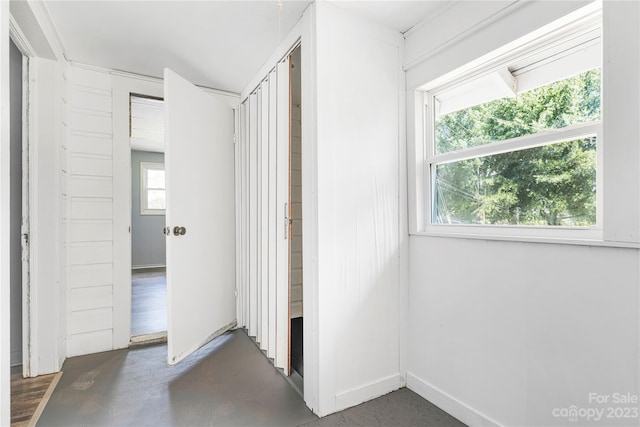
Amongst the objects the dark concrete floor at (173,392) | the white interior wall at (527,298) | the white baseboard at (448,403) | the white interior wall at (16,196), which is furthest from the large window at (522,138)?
the white interior wall at (16,196)

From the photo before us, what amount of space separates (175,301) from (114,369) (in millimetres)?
633

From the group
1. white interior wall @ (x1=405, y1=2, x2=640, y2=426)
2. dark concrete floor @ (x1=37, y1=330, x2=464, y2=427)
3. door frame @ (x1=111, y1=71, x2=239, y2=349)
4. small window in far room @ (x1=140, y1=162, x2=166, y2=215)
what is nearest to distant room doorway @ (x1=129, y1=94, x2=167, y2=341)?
small window in far room @ (x1=140, y1=162, x2=166, y2=215)

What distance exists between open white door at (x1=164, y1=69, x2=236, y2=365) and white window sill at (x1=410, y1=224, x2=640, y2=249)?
168 cm

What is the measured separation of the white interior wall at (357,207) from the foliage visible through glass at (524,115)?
0.32 m

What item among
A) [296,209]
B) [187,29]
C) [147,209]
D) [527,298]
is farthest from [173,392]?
[147,209]

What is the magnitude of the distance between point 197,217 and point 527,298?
222 centimetres

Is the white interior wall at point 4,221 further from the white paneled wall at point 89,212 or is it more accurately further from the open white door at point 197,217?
the white paneled wall at point 89,212

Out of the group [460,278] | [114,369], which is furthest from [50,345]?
[460,278]

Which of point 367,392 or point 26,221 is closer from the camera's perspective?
point 367,392

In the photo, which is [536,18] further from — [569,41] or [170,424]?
[170,424]

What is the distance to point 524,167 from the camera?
4.82ft

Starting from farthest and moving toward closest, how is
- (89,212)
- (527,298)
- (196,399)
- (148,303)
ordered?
(148,303) < (89,212) < (196,399) < (527,298)

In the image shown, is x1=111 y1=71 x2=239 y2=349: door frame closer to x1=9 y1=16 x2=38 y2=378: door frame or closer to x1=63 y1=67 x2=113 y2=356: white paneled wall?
x1=63 y1=67 x2=113 y2=356: white paneled wall

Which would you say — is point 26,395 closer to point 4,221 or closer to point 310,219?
point 4,221
